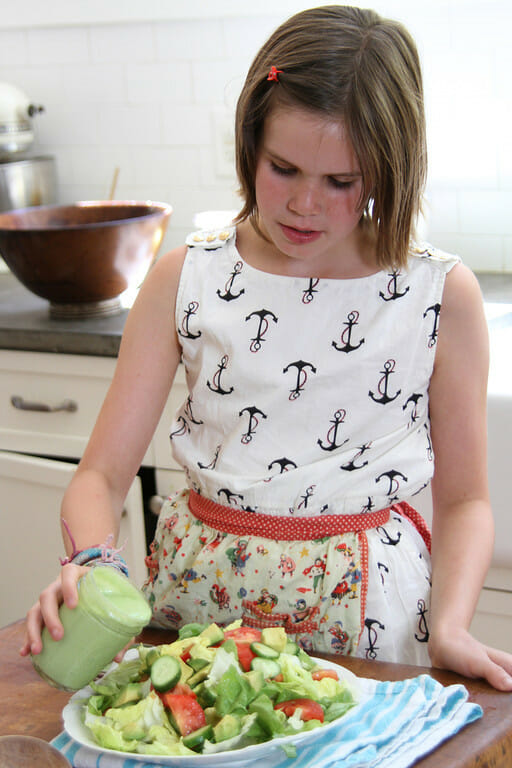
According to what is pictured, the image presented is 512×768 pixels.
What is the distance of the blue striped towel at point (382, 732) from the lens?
749mm

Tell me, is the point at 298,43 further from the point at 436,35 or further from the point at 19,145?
the point at 19,145

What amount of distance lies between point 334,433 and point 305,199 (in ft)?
0.95

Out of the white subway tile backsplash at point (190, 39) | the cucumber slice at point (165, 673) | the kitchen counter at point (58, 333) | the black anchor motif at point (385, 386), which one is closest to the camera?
the cucumber slice at point (165, 673)

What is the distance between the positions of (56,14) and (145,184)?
1.70ft

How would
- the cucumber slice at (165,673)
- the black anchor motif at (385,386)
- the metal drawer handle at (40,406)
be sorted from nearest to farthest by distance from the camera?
the cucumber slice at (165,673)
the black anchor motif at (385,386)
the metal drawer handle at (40,406)

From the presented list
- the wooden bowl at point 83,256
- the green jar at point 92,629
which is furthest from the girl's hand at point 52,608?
the wooden bowl at point 83,256

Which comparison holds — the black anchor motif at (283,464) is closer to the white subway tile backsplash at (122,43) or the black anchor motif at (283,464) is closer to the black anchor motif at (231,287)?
the black anchor motif at (231,287)

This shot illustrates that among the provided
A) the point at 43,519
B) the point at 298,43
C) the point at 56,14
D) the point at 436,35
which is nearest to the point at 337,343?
the point at 298,43

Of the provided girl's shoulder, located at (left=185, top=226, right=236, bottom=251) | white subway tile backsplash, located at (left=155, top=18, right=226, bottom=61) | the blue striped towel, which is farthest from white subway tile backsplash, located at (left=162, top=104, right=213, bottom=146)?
the blue striped towel

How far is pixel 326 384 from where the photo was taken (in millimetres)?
1138

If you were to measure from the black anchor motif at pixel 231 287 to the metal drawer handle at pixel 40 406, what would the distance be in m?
0.98

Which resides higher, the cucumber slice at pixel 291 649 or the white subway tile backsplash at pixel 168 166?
the white subway tile backsplash at pixel 168 166

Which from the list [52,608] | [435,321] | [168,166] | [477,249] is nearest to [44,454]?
[168,166]

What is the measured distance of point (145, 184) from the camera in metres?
2.66
